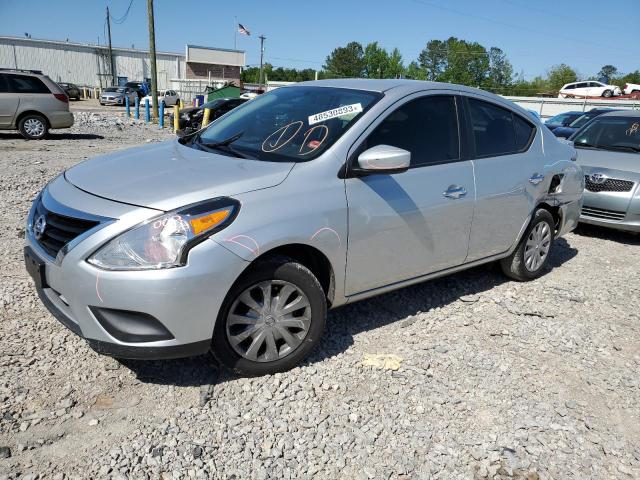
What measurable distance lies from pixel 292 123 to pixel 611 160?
A: 531 centimetres

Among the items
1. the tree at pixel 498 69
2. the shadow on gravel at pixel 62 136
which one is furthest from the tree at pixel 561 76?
the shadow on gravel at pixel 62 136

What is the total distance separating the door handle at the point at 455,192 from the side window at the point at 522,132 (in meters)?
1.00

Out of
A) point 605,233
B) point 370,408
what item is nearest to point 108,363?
point 370,408

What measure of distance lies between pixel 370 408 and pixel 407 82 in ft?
7.66

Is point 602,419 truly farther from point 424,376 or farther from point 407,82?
point 407,82

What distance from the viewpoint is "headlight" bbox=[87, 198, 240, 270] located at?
8.40ft

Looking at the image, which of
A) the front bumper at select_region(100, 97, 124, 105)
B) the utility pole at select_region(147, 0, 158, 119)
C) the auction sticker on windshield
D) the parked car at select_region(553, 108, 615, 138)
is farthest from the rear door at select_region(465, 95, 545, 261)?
the front bumper at select_region(100, 97, 124, 105)

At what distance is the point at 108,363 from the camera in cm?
319

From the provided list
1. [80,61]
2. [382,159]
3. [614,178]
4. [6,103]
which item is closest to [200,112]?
[6,103]

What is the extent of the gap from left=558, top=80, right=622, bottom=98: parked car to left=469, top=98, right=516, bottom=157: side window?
148 feet

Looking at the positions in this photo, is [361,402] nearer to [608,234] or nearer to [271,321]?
[271,321]

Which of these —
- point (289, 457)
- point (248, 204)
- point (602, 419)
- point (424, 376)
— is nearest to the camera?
point (289, 457)

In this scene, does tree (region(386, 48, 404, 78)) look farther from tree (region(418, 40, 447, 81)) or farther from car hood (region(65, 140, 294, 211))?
car hood (region(65, 140, 294, 211))

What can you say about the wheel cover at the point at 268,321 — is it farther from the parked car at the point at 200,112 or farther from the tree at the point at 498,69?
the tree at the point at 498,69
